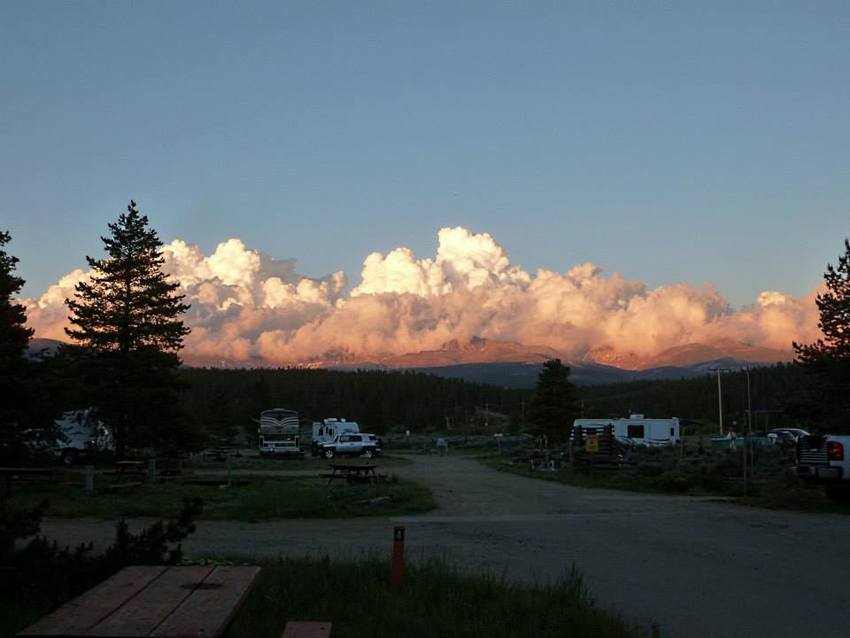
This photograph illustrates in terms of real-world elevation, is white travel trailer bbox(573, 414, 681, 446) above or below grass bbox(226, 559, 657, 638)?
above

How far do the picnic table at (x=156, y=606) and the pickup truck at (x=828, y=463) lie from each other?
17.5 metres

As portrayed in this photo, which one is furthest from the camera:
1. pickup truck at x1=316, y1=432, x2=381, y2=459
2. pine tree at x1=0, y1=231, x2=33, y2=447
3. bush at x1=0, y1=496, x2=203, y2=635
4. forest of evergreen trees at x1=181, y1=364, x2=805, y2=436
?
forest of evergreen trees at x1=181, y1=364, x2=805, y2=436

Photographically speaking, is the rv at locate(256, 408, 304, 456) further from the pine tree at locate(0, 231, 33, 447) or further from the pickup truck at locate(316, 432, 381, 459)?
the pine tree at locate(0, 231, 33, 447)

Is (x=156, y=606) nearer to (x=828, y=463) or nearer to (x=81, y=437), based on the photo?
(x=828, y=463)

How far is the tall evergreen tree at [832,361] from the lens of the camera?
37094 millimetres

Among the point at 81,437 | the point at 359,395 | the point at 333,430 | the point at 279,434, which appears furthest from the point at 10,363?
the point at 359,395

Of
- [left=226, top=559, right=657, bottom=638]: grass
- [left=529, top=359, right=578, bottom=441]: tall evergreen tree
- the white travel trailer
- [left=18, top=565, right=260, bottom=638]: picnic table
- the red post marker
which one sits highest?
[left=529, top=359, right=578, bottom=441]: tall evergreen tree

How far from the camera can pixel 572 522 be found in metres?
18.3

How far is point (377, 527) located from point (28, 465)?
1927 cm

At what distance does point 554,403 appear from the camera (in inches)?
2502

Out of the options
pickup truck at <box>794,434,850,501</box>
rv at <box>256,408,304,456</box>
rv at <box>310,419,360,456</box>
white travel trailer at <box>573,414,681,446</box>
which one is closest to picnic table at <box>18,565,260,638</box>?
pickup truck at <box>794,434,850,501</box>

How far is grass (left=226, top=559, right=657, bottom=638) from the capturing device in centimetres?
726

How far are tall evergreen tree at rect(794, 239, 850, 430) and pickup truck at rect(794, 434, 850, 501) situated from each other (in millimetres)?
16108

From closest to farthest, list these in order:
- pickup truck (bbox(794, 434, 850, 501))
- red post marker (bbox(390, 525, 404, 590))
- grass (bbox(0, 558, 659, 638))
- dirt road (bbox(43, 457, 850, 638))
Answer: grass (bbox(0, 558, 659, 638)) → red post marker (bbox(390, 525, 404, 590)) → dirt road (bbox(43, 457, 850, 638)) → pickup truck (bbox(794, 434, 850, 501))
